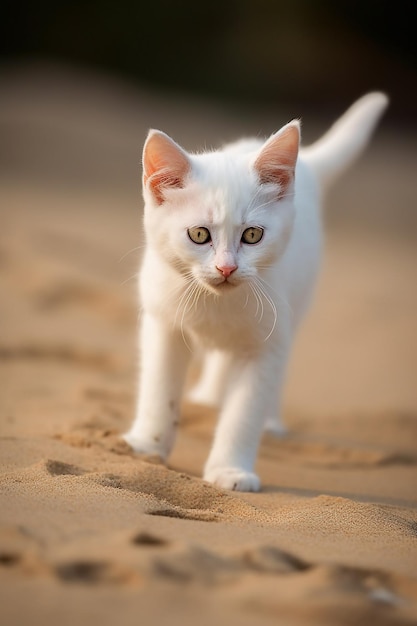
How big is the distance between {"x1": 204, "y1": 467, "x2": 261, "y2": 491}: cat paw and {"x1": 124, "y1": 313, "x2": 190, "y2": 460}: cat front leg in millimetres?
332

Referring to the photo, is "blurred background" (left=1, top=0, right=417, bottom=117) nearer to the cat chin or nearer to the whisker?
the whisker

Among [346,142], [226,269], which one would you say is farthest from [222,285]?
[346,142]

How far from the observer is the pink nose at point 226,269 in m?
3.09

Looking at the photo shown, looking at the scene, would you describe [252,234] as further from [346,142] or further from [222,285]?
[346,142]

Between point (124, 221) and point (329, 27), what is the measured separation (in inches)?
496

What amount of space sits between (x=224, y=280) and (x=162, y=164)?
0.51 m

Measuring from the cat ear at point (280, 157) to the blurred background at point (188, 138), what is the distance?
84.9 inches

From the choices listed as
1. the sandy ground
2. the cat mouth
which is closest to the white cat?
the cat mouth

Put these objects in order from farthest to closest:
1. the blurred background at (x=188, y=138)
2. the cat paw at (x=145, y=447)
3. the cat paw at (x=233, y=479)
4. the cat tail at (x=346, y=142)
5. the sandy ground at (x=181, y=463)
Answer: the blurred background at (x=188, y=138) < the cat tail at (x=346, y=142) < the cat paw at (x=145, y=447) < the cat paw at (x=233, y=479) < the sandy ground at (x=181, y=463)

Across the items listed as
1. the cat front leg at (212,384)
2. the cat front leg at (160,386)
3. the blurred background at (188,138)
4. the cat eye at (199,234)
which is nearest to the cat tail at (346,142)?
the blurred background at (188,138)

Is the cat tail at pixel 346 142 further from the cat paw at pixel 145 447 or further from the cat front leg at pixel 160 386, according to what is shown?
the cat paw at pixel 145 447

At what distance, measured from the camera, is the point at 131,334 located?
6.23 metres

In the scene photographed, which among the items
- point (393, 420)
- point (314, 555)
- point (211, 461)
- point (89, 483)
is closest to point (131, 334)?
point (393, 420)

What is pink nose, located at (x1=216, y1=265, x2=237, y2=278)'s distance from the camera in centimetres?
309
